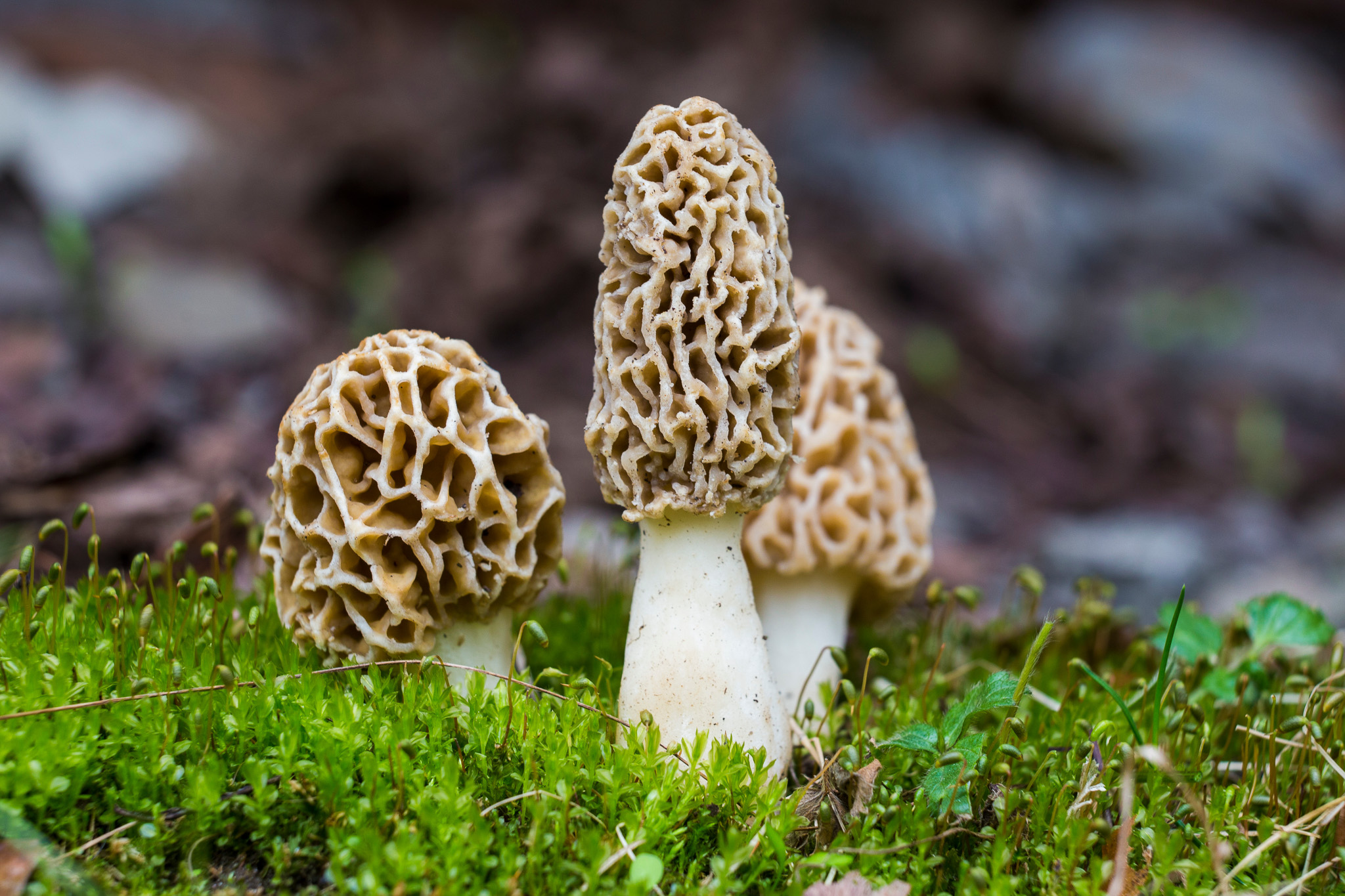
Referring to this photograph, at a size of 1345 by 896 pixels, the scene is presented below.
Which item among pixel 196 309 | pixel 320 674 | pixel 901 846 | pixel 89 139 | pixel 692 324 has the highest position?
pixel 89 139

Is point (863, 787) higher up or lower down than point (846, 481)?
lower down

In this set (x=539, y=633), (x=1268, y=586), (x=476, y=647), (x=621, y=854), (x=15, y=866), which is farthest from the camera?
(x=1268, y=586)

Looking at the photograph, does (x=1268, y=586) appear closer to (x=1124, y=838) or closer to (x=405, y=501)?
(x=1124, y=838)

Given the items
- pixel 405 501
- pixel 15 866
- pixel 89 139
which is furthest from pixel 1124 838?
pixel 89 139

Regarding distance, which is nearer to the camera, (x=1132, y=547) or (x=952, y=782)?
(x=952, y=782)

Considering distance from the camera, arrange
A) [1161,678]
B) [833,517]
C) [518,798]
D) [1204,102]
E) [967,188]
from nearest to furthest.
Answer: [518,798]
[1161,678]
[833,517]
[1204,102]
[967,188]

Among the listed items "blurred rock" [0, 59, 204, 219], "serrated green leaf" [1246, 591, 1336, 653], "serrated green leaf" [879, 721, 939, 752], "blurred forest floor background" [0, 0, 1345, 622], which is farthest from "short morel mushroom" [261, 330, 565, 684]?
"blurred rock" [0, 59, 204, 219]

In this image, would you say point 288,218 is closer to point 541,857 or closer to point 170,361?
point 170,361
